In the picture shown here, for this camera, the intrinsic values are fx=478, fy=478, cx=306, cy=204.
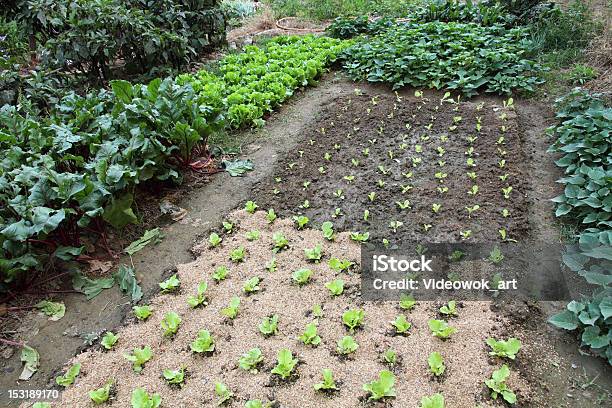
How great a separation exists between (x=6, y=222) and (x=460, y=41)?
6.36 metres

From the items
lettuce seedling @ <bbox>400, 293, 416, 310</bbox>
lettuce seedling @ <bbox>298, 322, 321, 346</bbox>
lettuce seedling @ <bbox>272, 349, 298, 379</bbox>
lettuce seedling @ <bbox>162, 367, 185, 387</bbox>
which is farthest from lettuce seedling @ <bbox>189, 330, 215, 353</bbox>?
lettuce seedling @ <bbox>400, 293, 416, 310</bbox>

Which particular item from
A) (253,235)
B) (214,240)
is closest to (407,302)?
(253,235)

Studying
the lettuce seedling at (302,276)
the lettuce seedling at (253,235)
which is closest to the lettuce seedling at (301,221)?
Result: the lettuce seedling at (253,235)

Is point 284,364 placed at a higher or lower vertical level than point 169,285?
lower

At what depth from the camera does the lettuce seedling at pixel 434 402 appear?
255cm

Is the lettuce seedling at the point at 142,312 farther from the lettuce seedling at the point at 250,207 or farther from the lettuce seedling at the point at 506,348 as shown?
the lettuce seedling at the point at 506,348

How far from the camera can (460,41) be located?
7.18 m

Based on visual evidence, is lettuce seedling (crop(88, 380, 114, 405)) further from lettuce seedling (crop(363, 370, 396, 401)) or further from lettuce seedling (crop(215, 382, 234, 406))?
lettuce seedling (crop(363, 370, 396, 401))

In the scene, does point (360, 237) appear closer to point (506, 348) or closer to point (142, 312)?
point (506, 348)

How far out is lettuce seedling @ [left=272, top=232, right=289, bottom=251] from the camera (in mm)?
3968

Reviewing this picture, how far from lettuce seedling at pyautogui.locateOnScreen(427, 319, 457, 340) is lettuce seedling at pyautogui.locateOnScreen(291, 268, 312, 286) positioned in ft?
3.14

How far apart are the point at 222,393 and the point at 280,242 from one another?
Answer: 1456 mm

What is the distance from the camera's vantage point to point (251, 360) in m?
2.95

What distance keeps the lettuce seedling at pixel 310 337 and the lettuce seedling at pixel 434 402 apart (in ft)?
2.48
